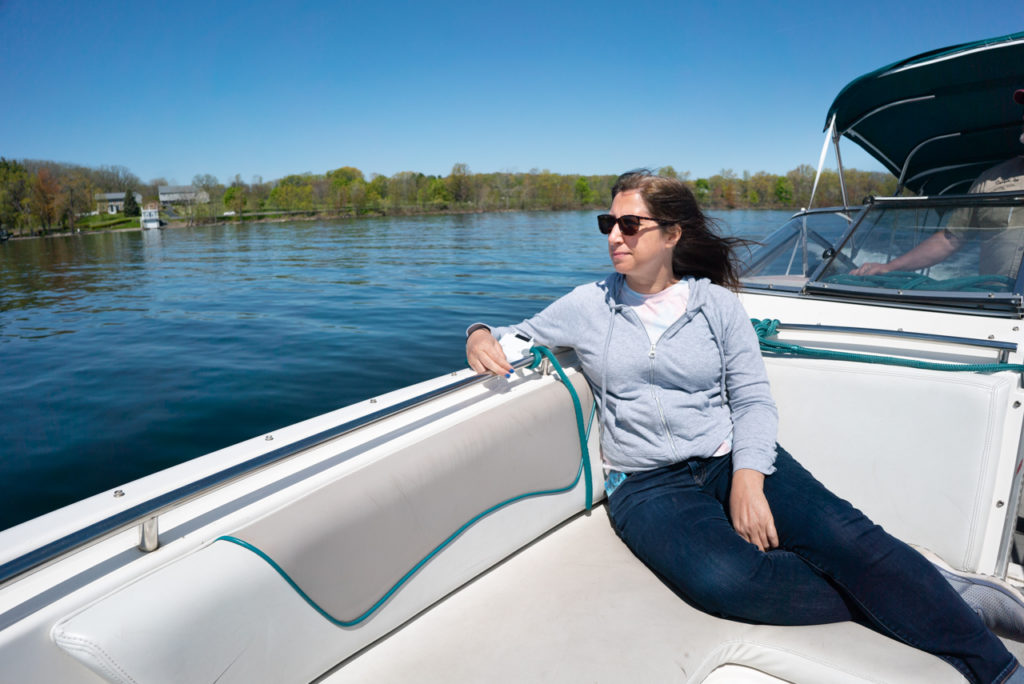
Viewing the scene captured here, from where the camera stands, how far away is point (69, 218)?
51281 millimetres

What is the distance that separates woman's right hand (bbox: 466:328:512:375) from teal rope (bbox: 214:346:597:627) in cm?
13

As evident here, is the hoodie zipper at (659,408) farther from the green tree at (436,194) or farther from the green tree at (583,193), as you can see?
the green tree at (583,193)

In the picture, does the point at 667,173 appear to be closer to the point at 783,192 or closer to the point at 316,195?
the point at 783,192

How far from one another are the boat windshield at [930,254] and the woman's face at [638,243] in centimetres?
146

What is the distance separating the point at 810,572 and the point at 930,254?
2.22 meters

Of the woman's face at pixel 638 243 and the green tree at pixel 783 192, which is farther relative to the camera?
the green tree at pixel 783 192

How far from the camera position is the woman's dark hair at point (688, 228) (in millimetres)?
1861

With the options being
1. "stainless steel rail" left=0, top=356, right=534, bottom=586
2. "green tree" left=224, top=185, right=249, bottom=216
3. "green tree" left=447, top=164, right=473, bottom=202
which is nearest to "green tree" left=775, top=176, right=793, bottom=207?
"green tree" left=447, top=164, right=473, bottom=202

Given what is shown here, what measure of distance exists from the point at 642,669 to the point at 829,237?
334 cm

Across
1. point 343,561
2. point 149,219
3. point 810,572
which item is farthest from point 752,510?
point 149,219

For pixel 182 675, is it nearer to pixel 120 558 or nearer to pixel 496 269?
pixel 120 558

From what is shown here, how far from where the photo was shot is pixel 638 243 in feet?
6.03

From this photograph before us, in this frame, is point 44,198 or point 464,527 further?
point 44,198

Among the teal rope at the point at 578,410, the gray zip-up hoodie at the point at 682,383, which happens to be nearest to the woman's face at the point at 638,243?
the gray zip-up hoodie at the point at 682,383
